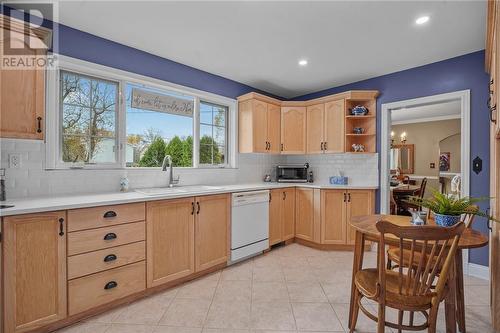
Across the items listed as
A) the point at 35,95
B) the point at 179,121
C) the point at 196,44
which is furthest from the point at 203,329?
the point at 196,44

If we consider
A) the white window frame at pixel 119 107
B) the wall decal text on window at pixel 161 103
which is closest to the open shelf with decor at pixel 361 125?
the white window frame at pixel 119 107

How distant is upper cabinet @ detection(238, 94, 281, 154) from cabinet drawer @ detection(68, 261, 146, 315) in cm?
219

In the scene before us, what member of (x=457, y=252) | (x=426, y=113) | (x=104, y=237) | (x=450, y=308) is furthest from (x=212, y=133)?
(x=426, y=113)

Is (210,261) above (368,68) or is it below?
below

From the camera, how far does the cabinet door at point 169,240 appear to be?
2295 millimetres

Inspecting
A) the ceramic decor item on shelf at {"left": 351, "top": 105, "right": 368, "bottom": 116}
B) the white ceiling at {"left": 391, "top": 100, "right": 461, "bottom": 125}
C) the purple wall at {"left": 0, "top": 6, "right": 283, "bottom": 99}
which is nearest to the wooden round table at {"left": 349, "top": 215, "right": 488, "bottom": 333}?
the ceramic decor item on shelf at {"left": 351, "top": 105, "right": 368, "bottom": 116}

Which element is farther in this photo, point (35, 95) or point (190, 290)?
point (190, 290)

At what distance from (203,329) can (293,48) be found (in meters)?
2.86

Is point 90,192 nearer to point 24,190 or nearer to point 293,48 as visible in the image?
point 24,190

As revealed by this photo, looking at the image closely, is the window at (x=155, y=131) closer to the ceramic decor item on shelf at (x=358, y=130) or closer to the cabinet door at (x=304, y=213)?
the cabinet door at (x=304, y=213)

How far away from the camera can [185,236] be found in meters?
2.55

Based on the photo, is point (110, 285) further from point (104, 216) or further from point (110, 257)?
point (104, 216)

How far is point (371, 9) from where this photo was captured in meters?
2.05

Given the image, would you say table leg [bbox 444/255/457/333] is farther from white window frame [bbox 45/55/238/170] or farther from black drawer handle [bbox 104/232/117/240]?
white window frame [bbox 45/55/238/170]
